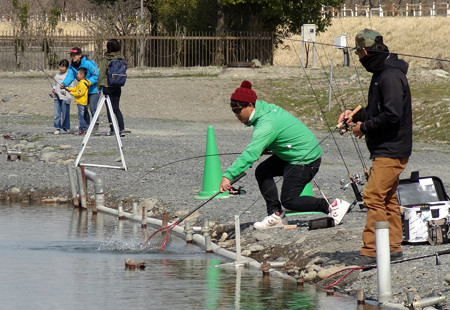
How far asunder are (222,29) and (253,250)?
101 feet

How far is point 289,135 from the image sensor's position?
8.86 metres

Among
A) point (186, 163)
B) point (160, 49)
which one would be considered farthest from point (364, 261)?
point (160, 49)

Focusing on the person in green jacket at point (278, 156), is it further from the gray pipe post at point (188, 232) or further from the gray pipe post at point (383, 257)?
the gray pipe post at point (383, 257)

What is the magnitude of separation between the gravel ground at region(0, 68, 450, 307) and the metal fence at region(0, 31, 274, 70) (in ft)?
14.3

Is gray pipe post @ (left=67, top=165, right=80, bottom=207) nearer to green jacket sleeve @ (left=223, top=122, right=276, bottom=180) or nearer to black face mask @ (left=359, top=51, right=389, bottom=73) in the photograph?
green jacket sleeve @ (left=223, top=122, right=276, bottom=180)

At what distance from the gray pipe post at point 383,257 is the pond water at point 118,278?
1.03ft

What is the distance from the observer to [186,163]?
15.9m

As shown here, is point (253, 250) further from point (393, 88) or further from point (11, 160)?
point (11, 160)

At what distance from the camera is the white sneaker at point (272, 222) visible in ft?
31.6

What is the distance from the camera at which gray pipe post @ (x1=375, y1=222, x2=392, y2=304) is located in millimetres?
6734

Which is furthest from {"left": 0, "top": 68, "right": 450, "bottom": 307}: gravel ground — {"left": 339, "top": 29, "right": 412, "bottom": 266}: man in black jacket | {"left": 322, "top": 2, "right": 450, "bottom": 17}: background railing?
{"left": 322, "top": 2, "right": 450, "bottom": 17}: background railing

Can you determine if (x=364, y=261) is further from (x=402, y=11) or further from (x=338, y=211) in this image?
(x=402, y=11)

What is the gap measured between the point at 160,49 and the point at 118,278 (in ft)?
106

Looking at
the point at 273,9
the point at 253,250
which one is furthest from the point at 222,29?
the point at 253,250
